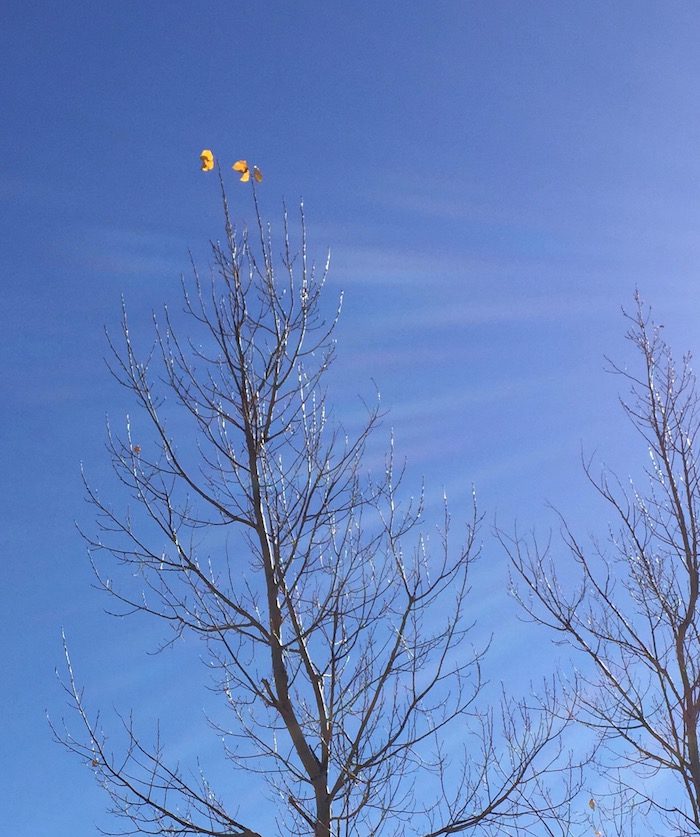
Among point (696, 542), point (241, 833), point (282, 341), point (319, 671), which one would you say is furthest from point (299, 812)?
point (696, 542)

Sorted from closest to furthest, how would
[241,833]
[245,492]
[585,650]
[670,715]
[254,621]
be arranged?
[241,833] → [254,621] → [245,492] → [670,715] → [585,650]

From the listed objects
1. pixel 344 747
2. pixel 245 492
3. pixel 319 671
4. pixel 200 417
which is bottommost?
pixel 344 747

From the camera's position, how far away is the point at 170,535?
523 centimetres

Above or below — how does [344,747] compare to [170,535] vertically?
below

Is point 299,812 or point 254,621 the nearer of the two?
point 299,812

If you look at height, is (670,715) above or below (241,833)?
above

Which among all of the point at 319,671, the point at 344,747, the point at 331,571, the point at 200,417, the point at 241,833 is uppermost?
the point at 200,417

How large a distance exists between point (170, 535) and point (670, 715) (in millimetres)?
3384

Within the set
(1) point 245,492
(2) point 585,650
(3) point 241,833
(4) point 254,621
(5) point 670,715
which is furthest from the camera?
(2) point 585,650

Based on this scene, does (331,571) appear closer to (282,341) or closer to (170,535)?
(170,535)

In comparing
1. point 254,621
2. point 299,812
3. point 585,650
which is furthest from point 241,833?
point 585,650

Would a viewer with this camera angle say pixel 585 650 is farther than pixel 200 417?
Yes

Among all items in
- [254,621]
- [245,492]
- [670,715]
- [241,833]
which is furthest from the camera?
[670,715]

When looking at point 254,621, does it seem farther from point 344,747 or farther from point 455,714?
point 455,714
